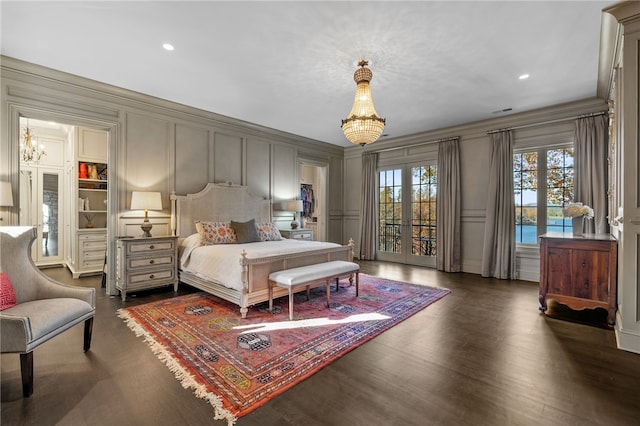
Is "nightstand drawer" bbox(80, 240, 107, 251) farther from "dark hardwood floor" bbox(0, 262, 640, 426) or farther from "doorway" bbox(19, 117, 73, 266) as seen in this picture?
"dark hardwood floor" bbox(0, 262, 640, 426)

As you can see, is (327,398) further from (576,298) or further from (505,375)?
(576,298)

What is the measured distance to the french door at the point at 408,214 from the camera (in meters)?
6.49

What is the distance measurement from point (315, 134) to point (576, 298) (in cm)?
529

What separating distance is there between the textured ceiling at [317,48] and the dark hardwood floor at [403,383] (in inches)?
116

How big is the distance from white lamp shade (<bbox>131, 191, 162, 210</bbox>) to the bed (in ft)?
1.47

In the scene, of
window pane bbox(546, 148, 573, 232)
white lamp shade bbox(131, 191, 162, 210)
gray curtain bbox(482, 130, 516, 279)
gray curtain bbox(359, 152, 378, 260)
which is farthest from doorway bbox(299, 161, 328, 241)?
window pane bbox(546, 148, 573, 232)

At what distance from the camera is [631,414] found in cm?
175

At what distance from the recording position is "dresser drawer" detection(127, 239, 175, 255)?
4.02m

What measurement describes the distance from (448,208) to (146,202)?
213 inches

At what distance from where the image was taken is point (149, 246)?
13.7 ft

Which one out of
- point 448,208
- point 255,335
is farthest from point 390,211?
point 255,335

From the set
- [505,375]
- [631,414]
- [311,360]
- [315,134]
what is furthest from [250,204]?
[631,414]

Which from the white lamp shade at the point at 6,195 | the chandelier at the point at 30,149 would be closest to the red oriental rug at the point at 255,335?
the white lamp shade at the point at 6,195

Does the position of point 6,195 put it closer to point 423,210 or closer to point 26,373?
point 26,373
